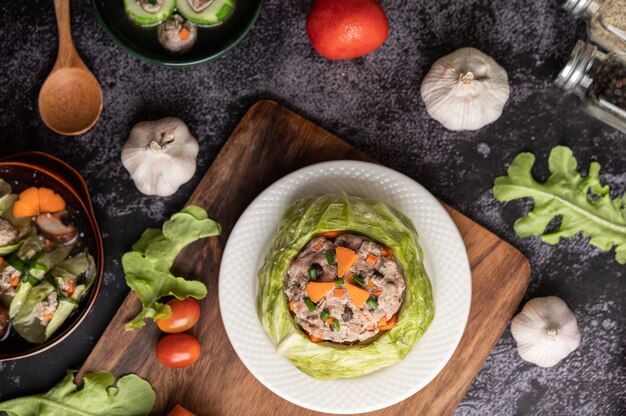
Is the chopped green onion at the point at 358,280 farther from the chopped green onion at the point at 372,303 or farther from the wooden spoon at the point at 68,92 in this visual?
the wooden spoon at the point at 68,92

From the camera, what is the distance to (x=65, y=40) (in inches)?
101

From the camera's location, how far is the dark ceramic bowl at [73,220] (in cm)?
239

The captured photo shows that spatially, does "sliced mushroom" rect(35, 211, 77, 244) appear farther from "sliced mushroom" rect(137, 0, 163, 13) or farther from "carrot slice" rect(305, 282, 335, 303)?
"carrot slice" rect(305, 282, 335, 303)

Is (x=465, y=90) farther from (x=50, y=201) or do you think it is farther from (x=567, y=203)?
(x=50, y=201)

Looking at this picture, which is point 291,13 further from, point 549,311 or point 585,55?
point 549,311

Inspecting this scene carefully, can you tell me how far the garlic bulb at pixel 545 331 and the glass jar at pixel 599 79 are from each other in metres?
0.78

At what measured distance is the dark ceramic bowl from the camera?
2.39 m

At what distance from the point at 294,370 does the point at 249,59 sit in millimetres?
1253

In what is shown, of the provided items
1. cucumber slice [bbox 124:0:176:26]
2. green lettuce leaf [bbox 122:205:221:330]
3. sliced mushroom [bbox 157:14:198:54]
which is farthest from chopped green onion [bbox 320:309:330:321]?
cucumber slice [bbox 124:0:176:26]

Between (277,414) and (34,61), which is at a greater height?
(34,61)

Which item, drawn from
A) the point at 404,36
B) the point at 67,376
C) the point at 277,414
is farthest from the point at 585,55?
the point at 67,376

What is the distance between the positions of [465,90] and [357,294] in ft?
2.96

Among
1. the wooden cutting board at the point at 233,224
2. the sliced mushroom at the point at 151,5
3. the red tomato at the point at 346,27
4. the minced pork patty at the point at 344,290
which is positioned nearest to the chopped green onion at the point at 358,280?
the minced pork patty at the point at 344,290

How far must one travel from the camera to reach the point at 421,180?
2633 millimetres
